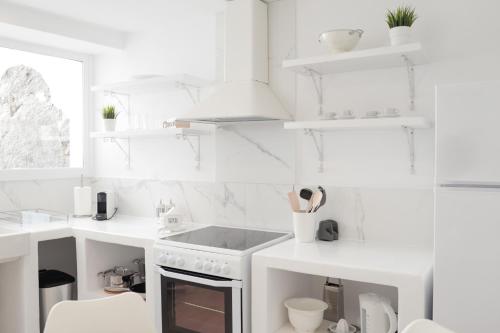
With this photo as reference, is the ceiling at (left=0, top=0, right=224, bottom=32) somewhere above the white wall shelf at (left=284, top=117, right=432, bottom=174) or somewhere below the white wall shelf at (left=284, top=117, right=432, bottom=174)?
above

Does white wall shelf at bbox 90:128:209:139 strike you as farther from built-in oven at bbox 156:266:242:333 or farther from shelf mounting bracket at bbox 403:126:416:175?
shelf mounting bracket at bbox 403:126:416:175

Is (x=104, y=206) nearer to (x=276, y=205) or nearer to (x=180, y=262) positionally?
(x=180, y=262)

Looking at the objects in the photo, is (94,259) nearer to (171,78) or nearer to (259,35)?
(171,78)

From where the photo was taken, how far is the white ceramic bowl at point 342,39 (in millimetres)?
2488

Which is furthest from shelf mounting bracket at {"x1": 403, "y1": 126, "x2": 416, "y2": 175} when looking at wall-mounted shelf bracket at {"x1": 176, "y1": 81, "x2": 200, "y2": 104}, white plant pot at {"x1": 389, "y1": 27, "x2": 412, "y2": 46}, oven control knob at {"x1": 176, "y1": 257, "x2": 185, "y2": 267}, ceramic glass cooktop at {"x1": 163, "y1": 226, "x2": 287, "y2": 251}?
wall-mounted shelf bracket at {"x1": 176, "y1": 81, "x2": 200, "y2": 104}

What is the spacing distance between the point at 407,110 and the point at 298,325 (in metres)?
1.34

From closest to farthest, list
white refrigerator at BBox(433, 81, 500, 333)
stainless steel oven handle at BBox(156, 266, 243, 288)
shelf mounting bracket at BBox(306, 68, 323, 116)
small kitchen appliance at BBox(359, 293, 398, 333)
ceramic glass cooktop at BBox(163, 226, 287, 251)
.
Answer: white refrigerator at BBox(433, 81, 500, 333), small kitchen appliance at BBox(359, 293, 398, 333), stainless steel oven handle at BBox(156, 266, 243, 288), ceramic glass cooktop at BBox(163, 226, 287, 251), shelf mounting bracket at BBox(306, 68, 323, 116)

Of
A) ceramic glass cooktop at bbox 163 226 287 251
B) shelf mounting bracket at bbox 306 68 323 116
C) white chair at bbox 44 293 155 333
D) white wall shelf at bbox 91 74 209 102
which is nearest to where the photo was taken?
white chair at bbox 44 293 155 333

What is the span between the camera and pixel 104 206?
3615 mm

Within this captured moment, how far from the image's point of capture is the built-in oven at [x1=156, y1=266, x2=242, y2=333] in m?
2.40

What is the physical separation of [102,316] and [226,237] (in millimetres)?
1202

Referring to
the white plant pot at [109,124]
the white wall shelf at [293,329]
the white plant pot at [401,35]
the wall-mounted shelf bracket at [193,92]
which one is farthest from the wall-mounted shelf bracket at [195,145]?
the white plant pot at [401,35]

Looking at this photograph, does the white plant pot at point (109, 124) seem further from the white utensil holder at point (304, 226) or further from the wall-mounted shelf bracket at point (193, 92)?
the white utensil holder at point (304, 226)

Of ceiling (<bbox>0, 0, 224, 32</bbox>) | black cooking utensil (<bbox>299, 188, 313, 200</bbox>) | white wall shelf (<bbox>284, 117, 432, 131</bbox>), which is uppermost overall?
ceiling (<bbox>0, 0, 224, 32</bbox>)
